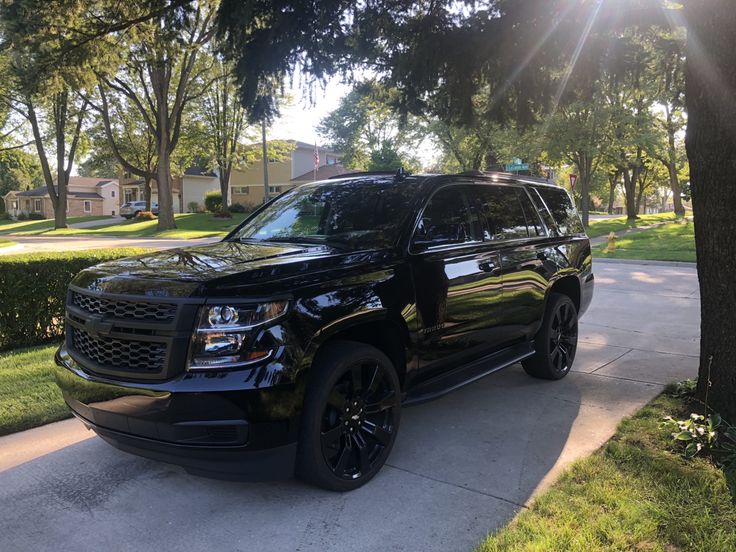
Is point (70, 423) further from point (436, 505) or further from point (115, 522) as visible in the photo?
point (436, 505)

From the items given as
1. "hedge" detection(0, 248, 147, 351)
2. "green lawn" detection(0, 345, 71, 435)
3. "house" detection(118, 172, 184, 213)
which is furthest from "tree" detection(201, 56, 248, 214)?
"green lawn" detection(0, 345, 71, 435)

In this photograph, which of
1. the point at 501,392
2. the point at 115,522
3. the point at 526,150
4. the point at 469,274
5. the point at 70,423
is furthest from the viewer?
the point at 526,150

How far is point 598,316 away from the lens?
8.62m

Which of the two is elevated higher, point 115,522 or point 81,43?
point 81,43

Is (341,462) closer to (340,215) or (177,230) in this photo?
(340,215)

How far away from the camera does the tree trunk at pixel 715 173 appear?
377 centimetres

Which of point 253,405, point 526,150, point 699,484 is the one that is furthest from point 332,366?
point 526,150

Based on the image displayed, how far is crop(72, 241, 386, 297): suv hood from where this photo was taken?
2906 millimetres

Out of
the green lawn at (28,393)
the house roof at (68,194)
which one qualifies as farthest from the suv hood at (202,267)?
the house roof at (68,194)

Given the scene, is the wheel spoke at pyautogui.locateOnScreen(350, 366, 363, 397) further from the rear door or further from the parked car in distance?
the parked car in distance

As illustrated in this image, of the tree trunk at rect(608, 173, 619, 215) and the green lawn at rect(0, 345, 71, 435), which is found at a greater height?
the tree trunk at rect(608, 173, 619, 215)

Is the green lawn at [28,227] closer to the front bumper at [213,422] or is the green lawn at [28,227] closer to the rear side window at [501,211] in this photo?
the rear side window at [501,211]

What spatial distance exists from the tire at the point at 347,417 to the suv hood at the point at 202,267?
512 mm

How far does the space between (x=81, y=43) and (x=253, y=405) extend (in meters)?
5.63
